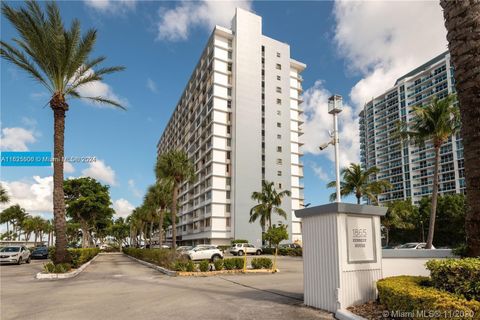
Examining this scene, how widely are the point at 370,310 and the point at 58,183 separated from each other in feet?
58.7

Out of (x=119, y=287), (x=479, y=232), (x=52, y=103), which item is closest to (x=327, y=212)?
(x=479, y=232)

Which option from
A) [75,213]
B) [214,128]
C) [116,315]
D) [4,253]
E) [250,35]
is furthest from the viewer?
[250,35]

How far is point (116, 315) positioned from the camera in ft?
28.5

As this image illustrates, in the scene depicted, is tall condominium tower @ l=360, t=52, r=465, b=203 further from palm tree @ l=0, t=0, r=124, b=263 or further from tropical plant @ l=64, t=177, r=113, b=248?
palm tree @ l=0, t=0, r=124, b=263

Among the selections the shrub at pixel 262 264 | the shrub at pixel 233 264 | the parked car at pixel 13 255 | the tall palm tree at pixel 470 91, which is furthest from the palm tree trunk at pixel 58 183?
the tall palm tree at pixel 470 91

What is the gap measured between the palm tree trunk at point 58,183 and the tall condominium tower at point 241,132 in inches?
1567

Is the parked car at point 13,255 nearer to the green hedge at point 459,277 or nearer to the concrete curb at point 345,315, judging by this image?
the concrete curb at point 345,315

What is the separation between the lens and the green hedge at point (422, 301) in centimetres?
575

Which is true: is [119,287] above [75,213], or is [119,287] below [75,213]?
below

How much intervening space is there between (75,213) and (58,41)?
27.0 meters

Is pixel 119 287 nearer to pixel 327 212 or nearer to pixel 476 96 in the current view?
pixel 327 212

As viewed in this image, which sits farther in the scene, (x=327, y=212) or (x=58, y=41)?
(x=58, y=41)

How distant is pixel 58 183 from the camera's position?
20.4 m

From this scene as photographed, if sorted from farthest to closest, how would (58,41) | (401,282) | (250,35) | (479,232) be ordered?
(250,35)
(58,41)
(401,282)
(479,232)
